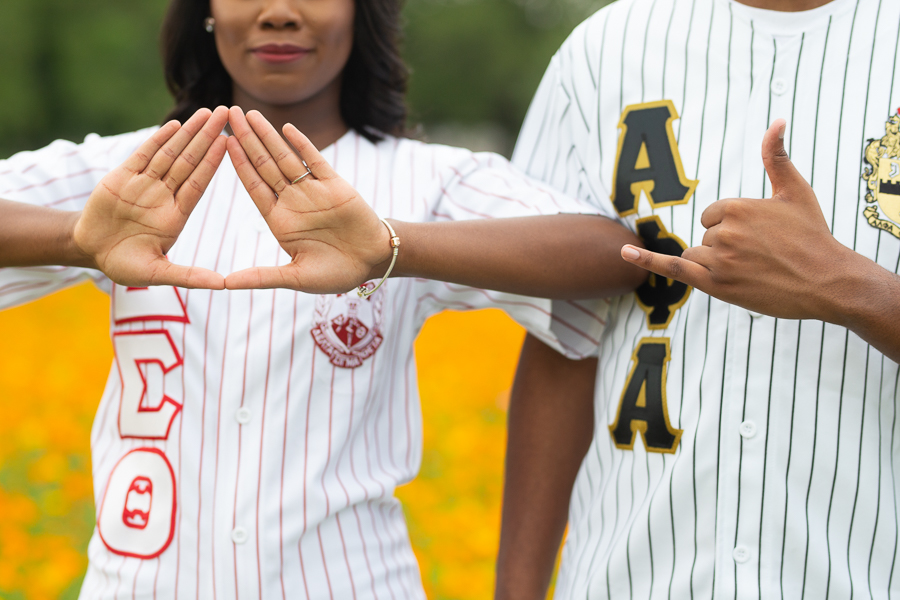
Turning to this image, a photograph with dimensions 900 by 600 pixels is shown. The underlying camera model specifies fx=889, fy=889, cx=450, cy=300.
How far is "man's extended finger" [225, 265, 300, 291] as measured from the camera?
1.76 metres

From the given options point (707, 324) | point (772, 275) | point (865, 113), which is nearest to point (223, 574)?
point (707, 324)

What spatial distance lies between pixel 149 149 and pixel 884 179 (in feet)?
4.92

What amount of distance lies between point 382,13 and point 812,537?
1676 millimetres

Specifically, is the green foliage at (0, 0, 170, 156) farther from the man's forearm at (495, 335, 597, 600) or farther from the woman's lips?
the man's forearm at (495, 335, 597, 600)

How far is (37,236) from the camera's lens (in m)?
1.95

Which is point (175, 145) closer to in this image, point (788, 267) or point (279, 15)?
point (279, 15)

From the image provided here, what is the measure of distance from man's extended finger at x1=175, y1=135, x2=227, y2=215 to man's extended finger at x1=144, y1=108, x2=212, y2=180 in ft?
0.15

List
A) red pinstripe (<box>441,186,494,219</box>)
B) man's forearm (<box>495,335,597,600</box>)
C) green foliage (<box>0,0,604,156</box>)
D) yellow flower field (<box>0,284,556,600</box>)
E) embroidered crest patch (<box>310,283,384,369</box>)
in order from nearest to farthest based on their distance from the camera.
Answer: embroidered crest patch (<box>310,283,384,369</box>), red pinstripe (<box>441,186,494,219</box>), man's forearm (<box>495,335,597,600</box>), yellow flower field (<box>0,284,556,600</box>), green foliage (<box>0,0,604,156</box>)

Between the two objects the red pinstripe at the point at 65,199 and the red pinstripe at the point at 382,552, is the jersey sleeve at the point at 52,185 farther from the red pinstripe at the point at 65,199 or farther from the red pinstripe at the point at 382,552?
the red pinstripe at the point at 382,552

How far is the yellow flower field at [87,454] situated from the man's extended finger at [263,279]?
204 cm

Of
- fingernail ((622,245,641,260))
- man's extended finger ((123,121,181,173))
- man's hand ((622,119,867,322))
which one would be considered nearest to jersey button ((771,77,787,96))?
man's hand ((622,119,867,322))

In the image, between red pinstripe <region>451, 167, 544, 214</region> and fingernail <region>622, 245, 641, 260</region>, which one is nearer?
fingernail <region>622, 245, 641, 260</region>

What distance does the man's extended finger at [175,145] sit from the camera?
1.79 meters

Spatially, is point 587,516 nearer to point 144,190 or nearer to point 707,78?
point 707,78
